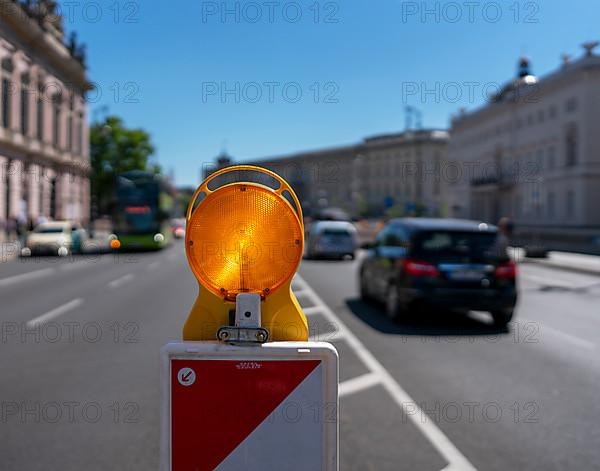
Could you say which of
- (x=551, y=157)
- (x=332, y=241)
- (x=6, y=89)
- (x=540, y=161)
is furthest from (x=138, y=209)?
(x=540, y=161)

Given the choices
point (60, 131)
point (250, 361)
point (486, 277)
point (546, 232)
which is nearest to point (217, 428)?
point (250, 361)

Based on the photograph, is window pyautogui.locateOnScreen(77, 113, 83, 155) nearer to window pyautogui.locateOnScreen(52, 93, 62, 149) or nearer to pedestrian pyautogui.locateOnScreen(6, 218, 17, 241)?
window pyautogui.locateOnScreen(52, 93, 62, 149)

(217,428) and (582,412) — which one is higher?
(217,428)

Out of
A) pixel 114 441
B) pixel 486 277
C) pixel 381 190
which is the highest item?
pixel 381 190

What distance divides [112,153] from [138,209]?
45.5 metres

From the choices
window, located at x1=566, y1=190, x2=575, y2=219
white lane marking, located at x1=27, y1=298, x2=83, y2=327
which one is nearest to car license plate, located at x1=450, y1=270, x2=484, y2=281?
white lane marking, located at x1=27, y1=298, x2=83, y2=327

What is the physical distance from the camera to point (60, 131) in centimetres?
5475

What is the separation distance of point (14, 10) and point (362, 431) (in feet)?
134

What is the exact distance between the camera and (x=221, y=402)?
2135 millimetres

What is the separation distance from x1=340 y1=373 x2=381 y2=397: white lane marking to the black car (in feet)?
11.7

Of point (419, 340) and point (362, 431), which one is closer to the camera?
point (362, 431)

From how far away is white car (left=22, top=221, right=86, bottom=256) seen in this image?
31.5 metres

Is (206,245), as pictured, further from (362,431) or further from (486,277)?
(486,277)

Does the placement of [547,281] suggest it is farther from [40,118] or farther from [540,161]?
[40,118]
